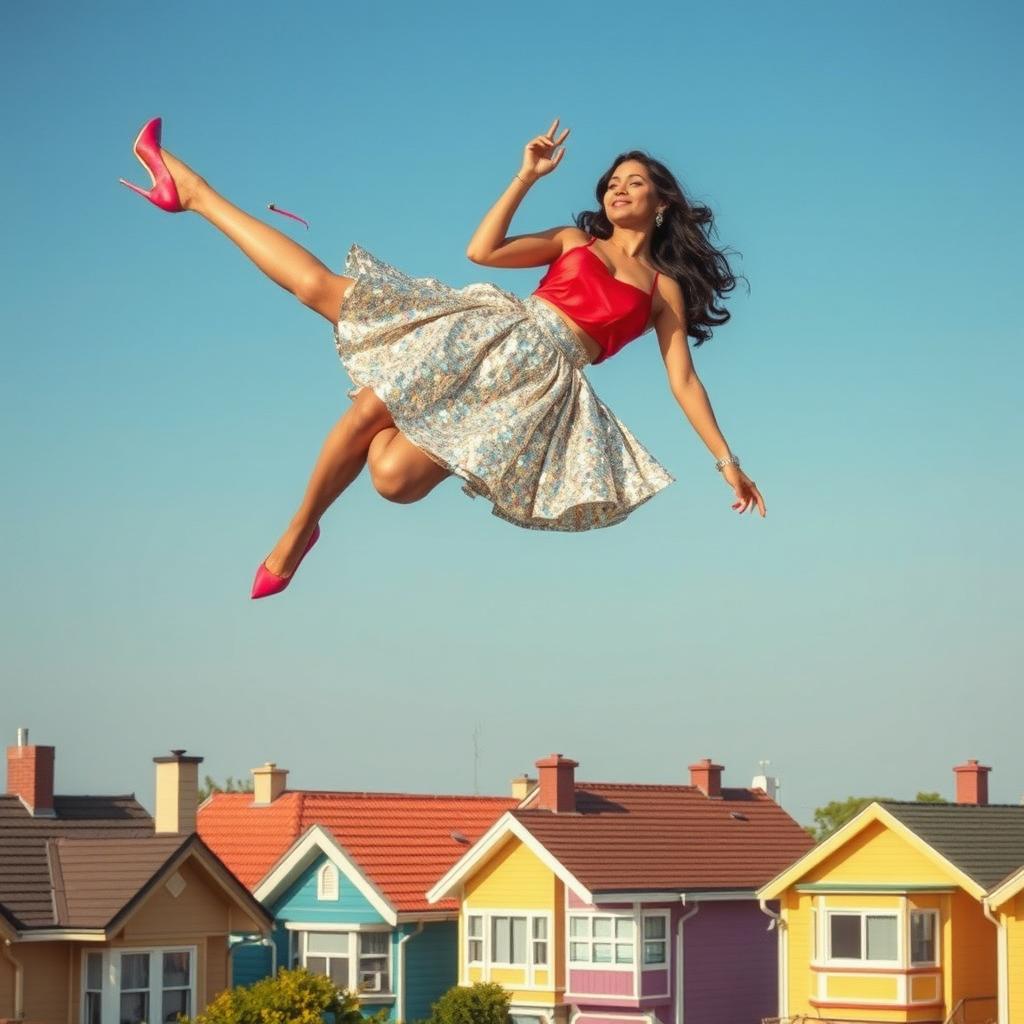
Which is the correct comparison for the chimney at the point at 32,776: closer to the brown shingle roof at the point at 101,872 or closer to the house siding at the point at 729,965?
the brown shingle roof at the point at 101,872

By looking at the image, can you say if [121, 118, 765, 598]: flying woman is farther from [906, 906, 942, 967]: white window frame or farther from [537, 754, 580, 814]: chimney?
[537, 754, 580, 814]: chimney

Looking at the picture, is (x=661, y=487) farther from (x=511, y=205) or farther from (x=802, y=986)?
(x=802, y=986)

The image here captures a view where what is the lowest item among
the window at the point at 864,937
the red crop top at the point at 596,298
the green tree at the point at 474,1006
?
the green tree at the point at 474,1006

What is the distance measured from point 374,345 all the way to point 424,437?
1.44ft

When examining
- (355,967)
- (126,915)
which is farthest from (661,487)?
(355,967)

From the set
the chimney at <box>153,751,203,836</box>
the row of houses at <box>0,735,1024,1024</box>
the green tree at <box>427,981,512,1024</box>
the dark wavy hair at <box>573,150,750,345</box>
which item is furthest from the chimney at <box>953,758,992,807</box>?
the dark wavy hair at <box>573,150,750,345</box>

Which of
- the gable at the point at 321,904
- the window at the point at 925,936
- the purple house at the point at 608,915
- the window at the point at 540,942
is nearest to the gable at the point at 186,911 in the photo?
the gable at the point at 321,904

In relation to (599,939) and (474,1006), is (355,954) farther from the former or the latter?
(599,939)

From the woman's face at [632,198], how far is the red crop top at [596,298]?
0.18m

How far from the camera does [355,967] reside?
105 feet

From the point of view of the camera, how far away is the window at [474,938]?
32406 mm

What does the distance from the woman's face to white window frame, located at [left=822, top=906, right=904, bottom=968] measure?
884 inches

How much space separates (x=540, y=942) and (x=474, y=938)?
114 centimetres

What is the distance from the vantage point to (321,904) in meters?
32.5
